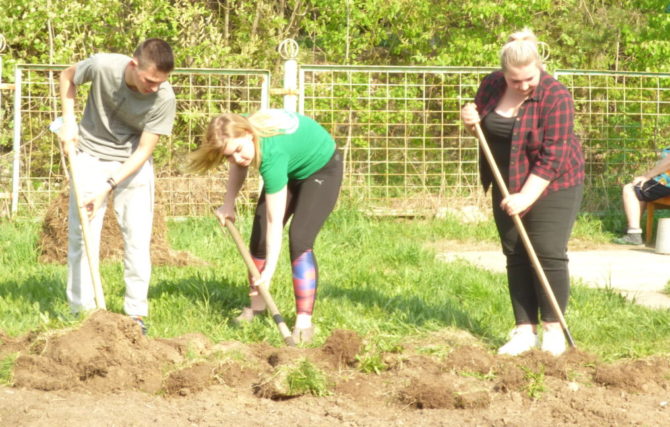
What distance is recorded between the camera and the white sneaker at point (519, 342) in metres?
5.23

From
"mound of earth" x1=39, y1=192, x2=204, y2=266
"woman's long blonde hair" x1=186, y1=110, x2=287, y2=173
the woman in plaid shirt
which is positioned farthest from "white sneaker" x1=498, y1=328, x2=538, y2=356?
"mound of earth" x1=39, y1=192, x2=204, y2=266

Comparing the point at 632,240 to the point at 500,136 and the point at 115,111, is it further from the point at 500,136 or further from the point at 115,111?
the point at 115,111

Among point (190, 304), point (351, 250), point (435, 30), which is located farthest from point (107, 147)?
point (435, 30)

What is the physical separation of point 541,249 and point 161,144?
5.99 metres

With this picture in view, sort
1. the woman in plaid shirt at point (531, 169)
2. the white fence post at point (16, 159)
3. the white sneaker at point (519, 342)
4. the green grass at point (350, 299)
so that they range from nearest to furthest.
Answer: the woman in plaid shirt at point (531, 169), the white sneaker at point (519, 342), the green grass at point (350, 299), the white fence post at point (16, 159)

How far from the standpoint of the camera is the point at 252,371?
473 centimetres

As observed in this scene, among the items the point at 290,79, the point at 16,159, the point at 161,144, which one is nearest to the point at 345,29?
the point at 290,79

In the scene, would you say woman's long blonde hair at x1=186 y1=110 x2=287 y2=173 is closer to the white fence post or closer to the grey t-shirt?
the grey t-shirt

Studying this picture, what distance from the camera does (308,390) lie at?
4547 millimetres

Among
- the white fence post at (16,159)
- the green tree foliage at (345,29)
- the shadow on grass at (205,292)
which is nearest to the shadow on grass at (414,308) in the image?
the shadow on grass at (205,292)

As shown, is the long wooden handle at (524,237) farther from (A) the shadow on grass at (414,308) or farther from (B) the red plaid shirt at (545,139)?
(A) the shadow on grass at (414,308)

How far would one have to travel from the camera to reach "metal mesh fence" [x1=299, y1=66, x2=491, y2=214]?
33.8 ft

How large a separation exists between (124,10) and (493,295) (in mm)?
7485

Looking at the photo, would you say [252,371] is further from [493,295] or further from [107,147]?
[493,295]
